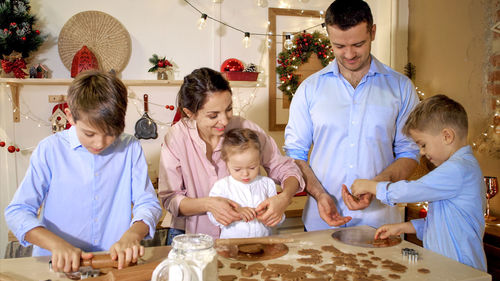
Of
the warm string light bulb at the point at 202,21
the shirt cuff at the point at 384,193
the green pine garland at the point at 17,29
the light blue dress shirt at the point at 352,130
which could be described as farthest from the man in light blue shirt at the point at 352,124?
the green pine garland at the point at 17,29

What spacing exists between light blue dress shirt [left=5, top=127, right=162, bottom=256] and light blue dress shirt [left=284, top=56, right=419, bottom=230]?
30.6 inches

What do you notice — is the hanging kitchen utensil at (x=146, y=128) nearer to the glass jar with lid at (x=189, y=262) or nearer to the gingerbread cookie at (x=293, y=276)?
the gingerbread cookie at (x=293, y=276)

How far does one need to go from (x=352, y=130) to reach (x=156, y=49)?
2296mm

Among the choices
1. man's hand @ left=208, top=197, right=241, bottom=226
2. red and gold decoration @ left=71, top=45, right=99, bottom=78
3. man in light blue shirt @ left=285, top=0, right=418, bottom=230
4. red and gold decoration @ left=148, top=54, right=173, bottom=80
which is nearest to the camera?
man's hand @ left=208, top=197, right=241, bottom=226

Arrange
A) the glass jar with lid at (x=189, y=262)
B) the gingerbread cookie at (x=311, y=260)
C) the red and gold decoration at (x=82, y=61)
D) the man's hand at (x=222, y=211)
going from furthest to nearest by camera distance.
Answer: the red and gold decoration at (x=82, y=61) → the man's hand at (x=222, y=211) → the gingerbread cookie at (x=311, y=260) → the glass jar with lid at (x=189, y=262)

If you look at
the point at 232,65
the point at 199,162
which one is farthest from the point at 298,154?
the point at 232,65

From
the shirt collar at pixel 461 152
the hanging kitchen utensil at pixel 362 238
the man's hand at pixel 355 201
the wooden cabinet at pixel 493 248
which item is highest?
the shirt collar at pixel 461 152

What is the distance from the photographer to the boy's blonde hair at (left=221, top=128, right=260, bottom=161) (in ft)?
5.81

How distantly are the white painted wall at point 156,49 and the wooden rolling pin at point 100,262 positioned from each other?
Result: 2476 mm

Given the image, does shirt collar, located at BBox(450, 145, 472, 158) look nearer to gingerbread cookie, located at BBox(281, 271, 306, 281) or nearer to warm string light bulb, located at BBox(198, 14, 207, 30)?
gingerbread cookie, located at BBox(281, 271, 306, 281)

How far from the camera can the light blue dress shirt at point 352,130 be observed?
1915mm

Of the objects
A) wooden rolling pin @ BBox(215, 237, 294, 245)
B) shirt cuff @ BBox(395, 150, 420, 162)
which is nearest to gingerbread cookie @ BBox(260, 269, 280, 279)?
wooden rolling pin @ BBox(215, 237, 294, 245)

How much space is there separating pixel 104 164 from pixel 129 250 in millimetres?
427

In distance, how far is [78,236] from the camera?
1.51 meters
